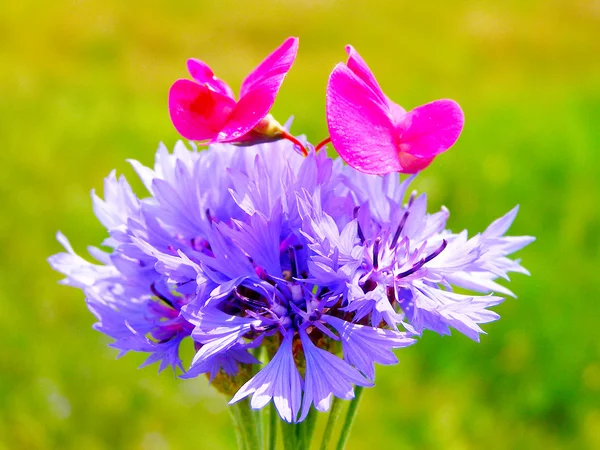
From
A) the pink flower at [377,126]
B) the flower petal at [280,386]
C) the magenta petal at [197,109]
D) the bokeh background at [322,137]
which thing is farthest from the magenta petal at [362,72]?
the bokeh background at [322,137]

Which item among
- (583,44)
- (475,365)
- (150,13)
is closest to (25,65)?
(150,13)

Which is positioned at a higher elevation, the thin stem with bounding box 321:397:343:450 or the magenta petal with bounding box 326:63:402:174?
the magenta petal with bounding box 326:63:402:174

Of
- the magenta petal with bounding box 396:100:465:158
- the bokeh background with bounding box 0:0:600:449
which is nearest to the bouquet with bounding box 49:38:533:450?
the magenta petal with bounding box 396:100:465:158

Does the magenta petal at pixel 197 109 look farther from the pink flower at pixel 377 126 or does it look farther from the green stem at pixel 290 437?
the green stem at pixel 290 437

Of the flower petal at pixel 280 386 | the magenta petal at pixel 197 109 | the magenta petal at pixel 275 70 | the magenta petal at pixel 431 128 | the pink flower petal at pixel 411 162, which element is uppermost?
the magenta petal at pixel 275 70

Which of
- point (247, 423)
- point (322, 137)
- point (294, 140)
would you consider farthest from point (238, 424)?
point (322, 137)

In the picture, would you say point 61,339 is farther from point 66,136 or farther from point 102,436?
point 66,136

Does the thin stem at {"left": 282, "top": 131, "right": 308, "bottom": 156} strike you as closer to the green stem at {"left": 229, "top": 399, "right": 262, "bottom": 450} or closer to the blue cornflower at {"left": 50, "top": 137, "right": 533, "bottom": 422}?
the blue cornflower at {"left": 50, "top": 137, "right": 533, "bottom": 422}
